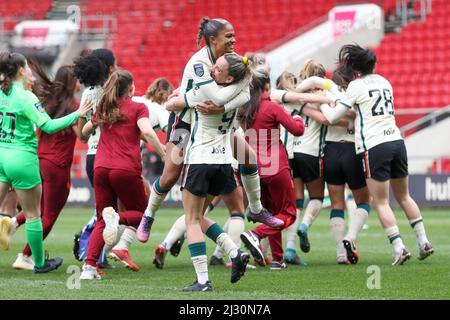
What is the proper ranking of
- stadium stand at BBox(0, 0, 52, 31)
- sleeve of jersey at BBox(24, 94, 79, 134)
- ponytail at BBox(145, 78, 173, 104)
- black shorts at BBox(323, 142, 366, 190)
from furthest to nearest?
stadium stand at BBox(0, 0, 52, 31) → ponytail at BBox(145, 78, 173, 104) → black shorts at BBox(323, 142, 366, 190) → sleeve of jersey at BBox(24, 94, 79, 134)

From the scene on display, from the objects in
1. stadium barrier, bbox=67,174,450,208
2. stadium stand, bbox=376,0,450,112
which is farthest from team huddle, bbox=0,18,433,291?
stadium stand, bbox=376,0,450,112

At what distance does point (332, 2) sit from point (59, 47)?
8.33 meters

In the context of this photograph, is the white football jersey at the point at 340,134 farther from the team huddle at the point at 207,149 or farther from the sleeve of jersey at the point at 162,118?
the sleeve of jersey at the point at 162,118

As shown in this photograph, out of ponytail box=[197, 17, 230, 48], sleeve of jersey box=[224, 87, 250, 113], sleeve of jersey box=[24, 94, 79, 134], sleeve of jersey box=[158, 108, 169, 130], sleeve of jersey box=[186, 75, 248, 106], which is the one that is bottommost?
sleeve of jersey box=[158, 108, 169, 130]

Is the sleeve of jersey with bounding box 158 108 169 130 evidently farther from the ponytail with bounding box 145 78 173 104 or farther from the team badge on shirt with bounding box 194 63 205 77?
the team badge on shirt with bounding box 194 63 205 77

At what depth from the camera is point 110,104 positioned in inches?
364

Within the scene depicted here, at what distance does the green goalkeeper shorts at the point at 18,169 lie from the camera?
30.2ft

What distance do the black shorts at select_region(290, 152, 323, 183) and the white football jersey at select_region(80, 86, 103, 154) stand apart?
7.41ft

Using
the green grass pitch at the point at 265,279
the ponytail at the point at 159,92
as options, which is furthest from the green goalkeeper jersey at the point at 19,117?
the ponytail at the point at 159,92

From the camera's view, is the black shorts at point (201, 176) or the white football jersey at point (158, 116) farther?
the white football jersey at point (158, 116)

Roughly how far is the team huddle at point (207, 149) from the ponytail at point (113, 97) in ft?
0.04

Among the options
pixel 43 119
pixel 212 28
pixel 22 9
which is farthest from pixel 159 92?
pixel 22 9

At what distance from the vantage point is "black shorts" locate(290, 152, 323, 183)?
11047 mm
